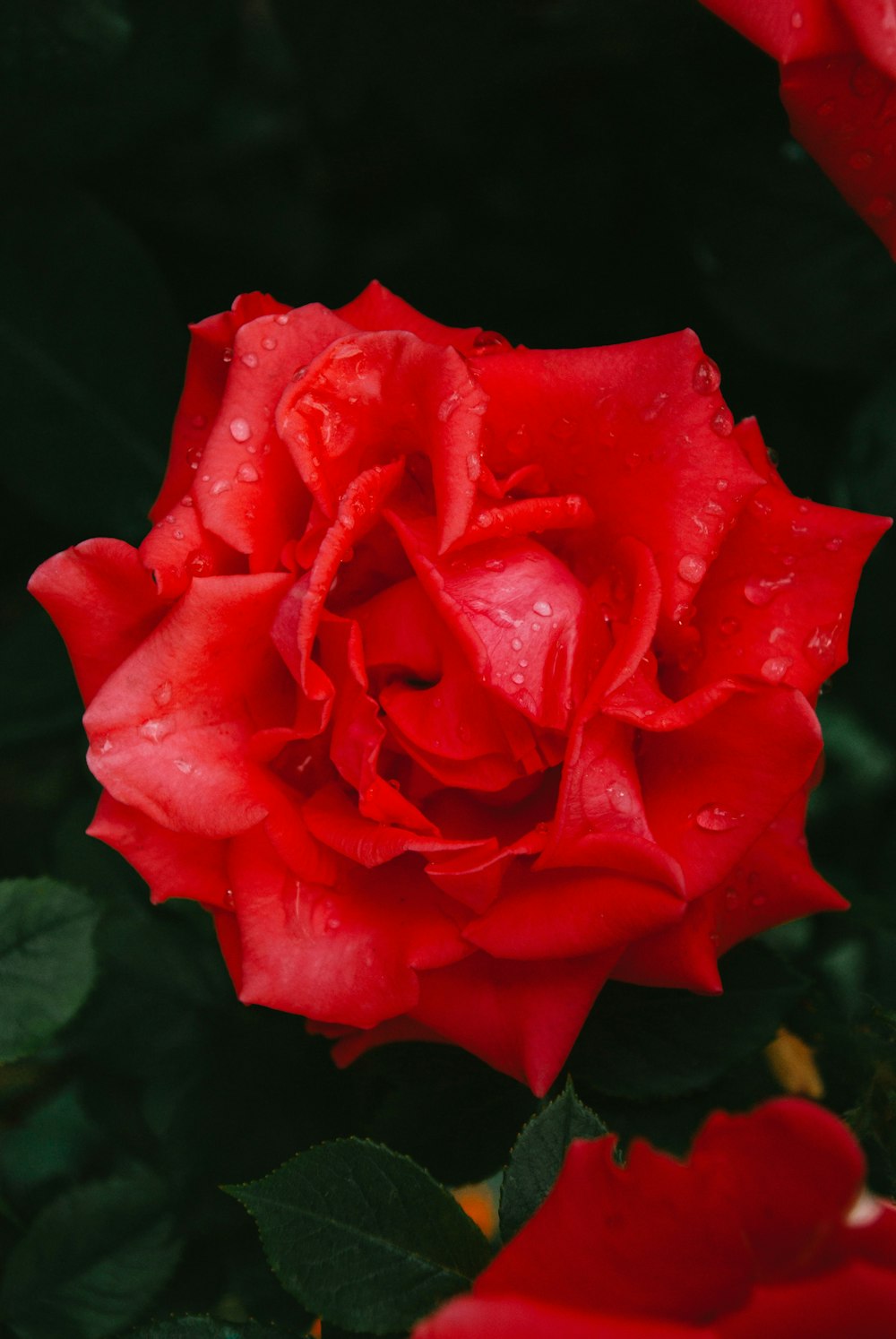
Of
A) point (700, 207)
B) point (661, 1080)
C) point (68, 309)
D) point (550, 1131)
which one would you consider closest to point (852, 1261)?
point (550, 1131)

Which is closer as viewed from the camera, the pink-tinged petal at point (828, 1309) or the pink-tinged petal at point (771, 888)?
the pink-tinged petal at point (828, 1309)

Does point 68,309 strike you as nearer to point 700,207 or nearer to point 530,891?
point 700,207

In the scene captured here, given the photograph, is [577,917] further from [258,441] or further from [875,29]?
[875,29]

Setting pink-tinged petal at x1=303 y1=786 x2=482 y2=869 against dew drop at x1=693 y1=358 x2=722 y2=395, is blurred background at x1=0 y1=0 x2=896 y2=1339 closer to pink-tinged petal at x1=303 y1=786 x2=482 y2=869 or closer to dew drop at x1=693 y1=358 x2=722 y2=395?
pink-tinged petal at x1=303 y1=786 x2=482 y2=869

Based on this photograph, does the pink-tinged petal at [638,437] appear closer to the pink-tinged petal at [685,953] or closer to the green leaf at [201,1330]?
the pink-tinged petal at [685,953]

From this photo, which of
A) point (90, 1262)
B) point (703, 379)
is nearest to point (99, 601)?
point (703, 379)

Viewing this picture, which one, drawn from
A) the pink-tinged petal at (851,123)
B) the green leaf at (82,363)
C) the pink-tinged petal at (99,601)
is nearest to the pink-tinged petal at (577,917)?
the pink-tinged petal at (99,601)
